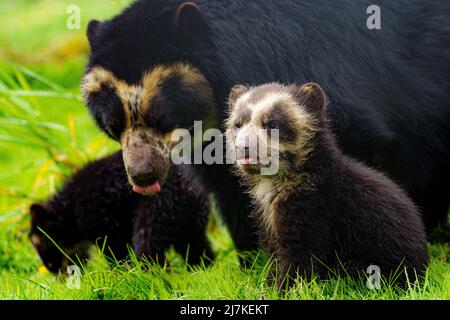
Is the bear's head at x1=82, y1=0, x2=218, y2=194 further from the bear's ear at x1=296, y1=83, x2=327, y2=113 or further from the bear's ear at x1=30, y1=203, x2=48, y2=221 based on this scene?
the bear's ear at x1=30, y1=203, x2=48, y2=221

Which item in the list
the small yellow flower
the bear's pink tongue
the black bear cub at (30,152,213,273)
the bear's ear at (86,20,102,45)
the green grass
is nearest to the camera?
the green grass

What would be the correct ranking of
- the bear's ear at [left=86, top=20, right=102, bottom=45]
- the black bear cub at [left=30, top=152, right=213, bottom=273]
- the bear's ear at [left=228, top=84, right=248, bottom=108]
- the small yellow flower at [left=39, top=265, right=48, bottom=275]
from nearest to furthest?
the bear's ear at [left=228, top=84, right=248, bottom=108], the bear's ear at [left=86, top=20, right=102, bottom=45], the black bear cub at [left=30, top=152, right=213, bottom=273], the small yellow flower at [left=39, top=265, right=48, bottom=275]

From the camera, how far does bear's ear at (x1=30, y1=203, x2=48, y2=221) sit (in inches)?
252

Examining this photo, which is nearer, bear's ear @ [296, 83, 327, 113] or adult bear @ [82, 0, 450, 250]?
bear's ear @ [296, 83, 327, 113]

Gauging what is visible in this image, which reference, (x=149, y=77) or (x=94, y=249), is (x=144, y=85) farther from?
(x=94, y=249)

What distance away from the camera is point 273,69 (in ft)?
15.4

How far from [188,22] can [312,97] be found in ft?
2.99

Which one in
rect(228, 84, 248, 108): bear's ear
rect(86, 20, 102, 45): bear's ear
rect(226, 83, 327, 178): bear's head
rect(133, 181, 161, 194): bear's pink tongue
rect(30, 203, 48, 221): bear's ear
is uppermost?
rect(86, 20, 102, 45): bear's ear

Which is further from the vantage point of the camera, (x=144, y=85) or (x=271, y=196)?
(x=144, y=85)

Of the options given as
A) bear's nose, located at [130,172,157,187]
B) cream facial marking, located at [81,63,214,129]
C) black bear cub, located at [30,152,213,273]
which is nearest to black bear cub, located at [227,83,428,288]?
cream facial marking, located at [81,63,214,129]

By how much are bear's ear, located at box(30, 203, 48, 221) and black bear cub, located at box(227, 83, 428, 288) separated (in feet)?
9.55

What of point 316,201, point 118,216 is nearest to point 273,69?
point 316,201

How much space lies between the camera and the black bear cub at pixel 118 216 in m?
5.88
